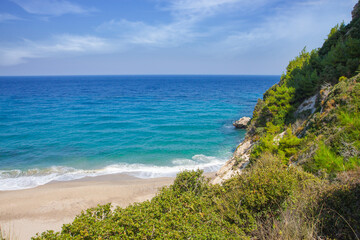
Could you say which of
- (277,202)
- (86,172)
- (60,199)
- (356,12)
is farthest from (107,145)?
(356,12)

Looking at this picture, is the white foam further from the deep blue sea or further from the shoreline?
the shoreline

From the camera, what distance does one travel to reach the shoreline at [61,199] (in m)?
12.0

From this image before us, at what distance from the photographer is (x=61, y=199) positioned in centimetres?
1417

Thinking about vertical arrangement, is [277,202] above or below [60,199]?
above

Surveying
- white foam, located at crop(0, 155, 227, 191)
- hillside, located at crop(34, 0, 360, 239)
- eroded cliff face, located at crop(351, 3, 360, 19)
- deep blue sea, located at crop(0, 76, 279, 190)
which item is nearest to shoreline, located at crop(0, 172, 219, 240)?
white foam, located at crop(0, 155, 227, 191)

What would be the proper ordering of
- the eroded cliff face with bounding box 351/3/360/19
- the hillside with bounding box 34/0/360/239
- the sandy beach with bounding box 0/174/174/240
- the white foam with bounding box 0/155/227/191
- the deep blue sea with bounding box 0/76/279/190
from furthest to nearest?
1. the deep blue sea with bounding box 0/76/279/190
2. the white foam with bounding box 0/155/227/191
3. the eroded cliff face with bounding box 351/3/360/19
4. the sandy beach with bounding box 0/174/174/240
5. the hillside with bounding box 34/0/360/239

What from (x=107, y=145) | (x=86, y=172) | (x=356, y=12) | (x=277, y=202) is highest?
(x=356, y=12)

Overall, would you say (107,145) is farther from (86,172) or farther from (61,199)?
(61,199)

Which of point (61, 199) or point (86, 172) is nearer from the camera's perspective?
point (61, 199)

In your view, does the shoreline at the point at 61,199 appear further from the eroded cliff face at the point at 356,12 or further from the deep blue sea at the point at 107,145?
the eroded cliff face at the point at 356,12

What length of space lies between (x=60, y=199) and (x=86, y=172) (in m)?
4.91

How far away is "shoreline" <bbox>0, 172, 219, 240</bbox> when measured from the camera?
12047 mm

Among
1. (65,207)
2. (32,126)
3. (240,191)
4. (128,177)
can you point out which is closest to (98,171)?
(128,177)

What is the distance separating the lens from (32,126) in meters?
32.4
